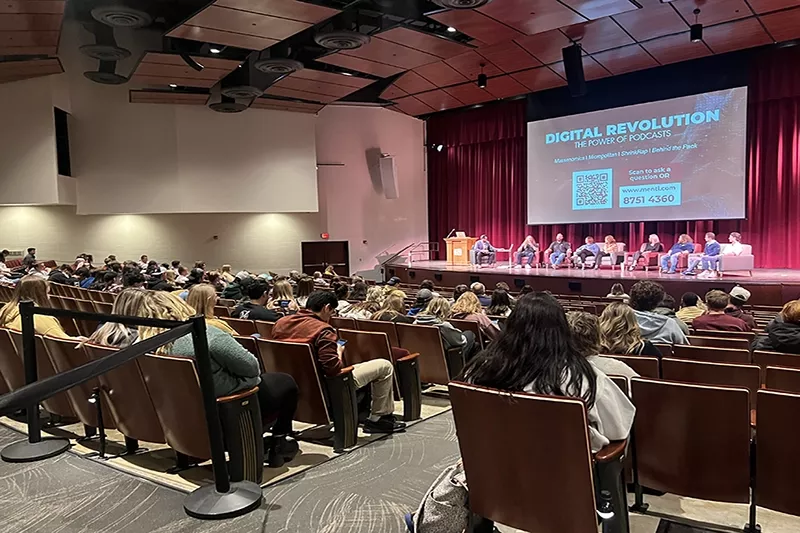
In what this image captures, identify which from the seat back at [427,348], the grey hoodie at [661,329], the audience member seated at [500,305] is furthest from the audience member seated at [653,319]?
the audience member seated at [500,305]

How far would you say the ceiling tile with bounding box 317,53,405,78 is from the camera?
9.83 m

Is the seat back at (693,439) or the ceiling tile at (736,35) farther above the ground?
the ceiling tile at (736,35)

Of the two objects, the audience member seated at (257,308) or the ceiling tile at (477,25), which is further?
the ceiling tile at (477,25)

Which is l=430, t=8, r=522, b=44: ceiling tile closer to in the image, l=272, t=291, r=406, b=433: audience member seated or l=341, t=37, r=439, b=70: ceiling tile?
l=341, t=37, r=439, b=70: ceiling tile

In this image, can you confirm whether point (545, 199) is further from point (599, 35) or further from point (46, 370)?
point (46, 370)

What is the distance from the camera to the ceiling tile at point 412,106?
14.1 m

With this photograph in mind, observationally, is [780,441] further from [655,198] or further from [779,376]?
[655,198]

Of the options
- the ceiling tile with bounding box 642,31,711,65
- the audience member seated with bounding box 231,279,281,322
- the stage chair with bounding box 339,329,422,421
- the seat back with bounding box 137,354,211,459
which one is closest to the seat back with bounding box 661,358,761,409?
the stage chair with bounding box 339,329,422,421

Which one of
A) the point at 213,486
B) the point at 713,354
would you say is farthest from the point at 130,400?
the point at 713,354

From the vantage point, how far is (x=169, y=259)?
46.2 feet

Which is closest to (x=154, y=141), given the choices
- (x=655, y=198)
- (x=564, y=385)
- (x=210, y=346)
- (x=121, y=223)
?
(x=121, y=223)

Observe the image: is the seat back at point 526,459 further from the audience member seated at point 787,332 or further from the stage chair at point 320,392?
the audience member seated at point 787,332

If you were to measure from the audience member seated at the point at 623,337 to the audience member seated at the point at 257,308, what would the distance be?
241 centimetres

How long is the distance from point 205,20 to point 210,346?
21.2 ft
